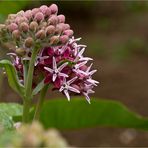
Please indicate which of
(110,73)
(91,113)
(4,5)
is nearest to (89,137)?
(110,73)

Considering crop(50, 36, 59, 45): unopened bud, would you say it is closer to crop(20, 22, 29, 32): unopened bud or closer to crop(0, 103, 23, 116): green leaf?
crop(20, 22, 29, 32): unopened bud

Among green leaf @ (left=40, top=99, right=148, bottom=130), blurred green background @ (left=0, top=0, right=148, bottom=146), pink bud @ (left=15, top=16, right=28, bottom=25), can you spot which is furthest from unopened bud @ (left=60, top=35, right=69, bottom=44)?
blurred green background @ (left=0, top=0, right=148, bottom=146)

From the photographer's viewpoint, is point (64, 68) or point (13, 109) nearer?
point (64, 68)

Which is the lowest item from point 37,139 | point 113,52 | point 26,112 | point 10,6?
point 113,52

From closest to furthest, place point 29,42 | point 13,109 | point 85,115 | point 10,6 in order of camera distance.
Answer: point 29,42 < point 13,109 < point 85,115 < point 10,6

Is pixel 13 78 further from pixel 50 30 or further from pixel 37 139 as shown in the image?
pixel 37 139

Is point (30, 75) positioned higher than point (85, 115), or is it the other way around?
point (30, 75)

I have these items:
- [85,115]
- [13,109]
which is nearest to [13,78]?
[13,109]

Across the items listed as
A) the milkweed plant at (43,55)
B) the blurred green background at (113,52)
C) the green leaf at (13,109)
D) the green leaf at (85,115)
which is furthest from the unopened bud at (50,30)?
the blurred green background at (113,52)

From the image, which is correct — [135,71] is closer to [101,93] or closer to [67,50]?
[101,93]
